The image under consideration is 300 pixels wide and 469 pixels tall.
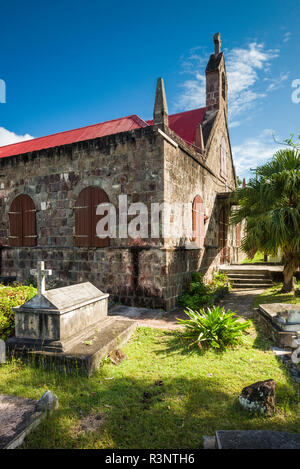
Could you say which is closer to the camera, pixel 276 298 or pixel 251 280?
pixel 276 298

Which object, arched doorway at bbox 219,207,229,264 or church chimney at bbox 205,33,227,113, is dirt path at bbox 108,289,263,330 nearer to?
arched doorway at bbox 219,207,229,264

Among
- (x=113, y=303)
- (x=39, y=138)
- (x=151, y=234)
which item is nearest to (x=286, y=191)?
(x=151, y=234)

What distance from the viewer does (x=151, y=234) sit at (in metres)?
7.10

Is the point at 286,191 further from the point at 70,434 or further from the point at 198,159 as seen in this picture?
the point at 70,434

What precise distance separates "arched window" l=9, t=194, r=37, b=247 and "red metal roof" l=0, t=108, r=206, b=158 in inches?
104

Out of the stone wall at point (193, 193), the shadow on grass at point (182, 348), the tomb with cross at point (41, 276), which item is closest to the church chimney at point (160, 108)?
the stone wall at point (193, 193)

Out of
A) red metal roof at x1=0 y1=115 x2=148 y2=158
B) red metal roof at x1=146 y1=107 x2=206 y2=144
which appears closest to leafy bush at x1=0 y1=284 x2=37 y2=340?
red metal roof at x1=0 y1=115 x2=148 y2=158

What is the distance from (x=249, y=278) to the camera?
10.9m

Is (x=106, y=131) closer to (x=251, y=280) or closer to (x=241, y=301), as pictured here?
(x=241, y=301)

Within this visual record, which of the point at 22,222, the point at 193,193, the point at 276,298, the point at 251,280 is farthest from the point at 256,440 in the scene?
the point at 251,280

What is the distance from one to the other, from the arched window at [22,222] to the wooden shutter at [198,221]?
5.21 metres

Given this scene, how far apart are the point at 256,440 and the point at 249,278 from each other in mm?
9271

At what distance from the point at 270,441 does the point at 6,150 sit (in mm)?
15046
